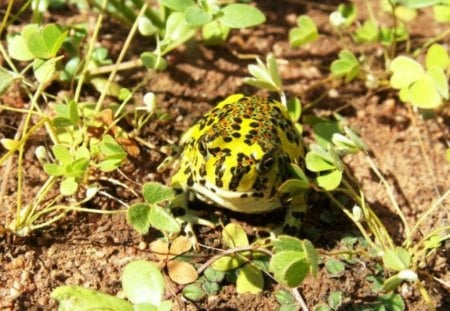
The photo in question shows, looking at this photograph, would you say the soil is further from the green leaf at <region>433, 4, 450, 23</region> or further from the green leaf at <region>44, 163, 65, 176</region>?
the green leaf at <region>433, 4, 450, 23</region>

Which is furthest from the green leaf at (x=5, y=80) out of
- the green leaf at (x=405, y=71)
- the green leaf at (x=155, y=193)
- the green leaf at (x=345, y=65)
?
the green leaf at (x=405, y=71)

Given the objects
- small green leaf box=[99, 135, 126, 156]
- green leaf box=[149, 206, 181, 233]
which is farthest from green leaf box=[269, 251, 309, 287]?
small green leaf box=[99, 135, 126, 156]

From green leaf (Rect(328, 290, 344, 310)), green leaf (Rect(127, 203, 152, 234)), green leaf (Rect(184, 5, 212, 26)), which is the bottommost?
green leaf (Rect(328, 290, 344, 310))

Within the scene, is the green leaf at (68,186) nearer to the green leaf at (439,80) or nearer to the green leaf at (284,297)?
the green leaf at (284,297)

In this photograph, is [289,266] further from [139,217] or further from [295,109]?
[295,109]

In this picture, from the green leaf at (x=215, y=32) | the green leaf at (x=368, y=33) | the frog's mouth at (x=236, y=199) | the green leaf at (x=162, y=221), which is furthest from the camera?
the green leaf at (x=368, y=33)
